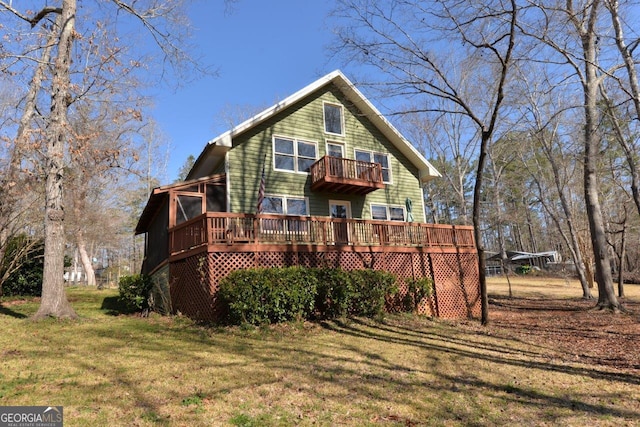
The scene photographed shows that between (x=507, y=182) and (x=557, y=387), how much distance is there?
35.0 m

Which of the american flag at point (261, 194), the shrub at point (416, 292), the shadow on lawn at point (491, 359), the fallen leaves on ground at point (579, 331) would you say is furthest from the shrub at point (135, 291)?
the fallen leaves on ground at point (579, 331)

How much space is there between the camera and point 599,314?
12.2 m

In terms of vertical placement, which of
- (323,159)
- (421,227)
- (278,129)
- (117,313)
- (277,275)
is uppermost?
(278,129)

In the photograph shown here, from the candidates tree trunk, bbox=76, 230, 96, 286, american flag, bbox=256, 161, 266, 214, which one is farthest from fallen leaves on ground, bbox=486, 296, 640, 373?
tree trunk, bbox=76, 230, 96, 286

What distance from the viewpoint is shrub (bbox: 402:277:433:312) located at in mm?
11500

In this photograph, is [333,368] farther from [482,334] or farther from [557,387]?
[482,334]

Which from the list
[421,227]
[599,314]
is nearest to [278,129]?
[421,227]

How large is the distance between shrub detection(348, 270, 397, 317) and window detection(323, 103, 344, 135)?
842 centimetres

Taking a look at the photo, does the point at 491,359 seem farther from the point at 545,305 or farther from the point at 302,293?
the point at 545,305

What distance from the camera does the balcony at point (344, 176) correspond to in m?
14.7

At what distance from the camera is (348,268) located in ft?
37.0

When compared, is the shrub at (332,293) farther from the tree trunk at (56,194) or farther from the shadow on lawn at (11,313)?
the shadow on lawn at (11,313)

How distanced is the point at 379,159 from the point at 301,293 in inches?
407

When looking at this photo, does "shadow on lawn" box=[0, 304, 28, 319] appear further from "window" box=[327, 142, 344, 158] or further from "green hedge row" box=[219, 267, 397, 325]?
"window" box=[327, 142, 344, 158]
